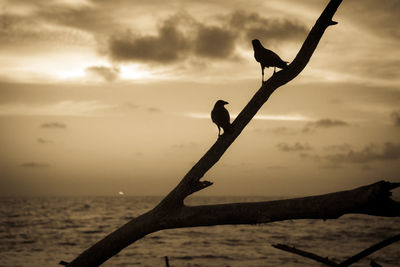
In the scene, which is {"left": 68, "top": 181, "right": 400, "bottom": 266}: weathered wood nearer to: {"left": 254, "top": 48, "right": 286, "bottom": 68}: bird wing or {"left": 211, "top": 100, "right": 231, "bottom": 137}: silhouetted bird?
{"left": 211, "top": 100, "right": 231, "bottom": 137}: silhouetted bird

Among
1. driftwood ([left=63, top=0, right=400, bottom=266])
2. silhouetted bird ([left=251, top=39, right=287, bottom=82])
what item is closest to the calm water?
silhouetted bird ([left=251, top=39, right=287, bottom=82])

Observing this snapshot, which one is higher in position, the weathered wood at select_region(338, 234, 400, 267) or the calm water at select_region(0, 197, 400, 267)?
the weathered wood at select_region(338, 234, 400, 267)

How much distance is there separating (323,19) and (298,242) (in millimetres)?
36320

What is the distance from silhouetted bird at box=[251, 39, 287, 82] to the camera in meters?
5.65

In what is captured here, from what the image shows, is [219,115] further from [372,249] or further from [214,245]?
[214,245]

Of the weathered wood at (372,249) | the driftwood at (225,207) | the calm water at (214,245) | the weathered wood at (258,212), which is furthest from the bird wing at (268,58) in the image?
the calm water at (214,245)

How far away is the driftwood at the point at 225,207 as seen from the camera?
3303 mm

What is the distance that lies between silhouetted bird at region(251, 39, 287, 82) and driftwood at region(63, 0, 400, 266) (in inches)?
63.0

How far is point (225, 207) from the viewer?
11.8 ft

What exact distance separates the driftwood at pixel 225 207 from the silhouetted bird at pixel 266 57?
5.25 feet

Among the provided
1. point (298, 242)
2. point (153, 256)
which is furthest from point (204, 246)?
point (298, 242)

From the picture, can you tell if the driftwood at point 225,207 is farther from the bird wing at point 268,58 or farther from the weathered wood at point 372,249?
the bird wing at point 268,58

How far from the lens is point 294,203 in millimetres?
3318

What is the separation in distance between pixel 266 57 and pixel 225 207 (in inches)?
128
